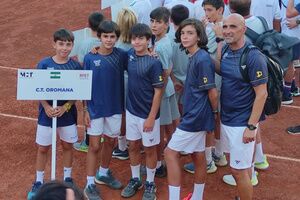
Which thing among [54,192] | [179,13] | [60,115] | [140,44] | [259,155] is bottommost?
[259,155]

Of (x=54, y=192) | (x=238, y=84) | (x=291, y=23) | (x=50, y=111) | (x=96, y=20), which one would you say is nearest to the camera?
(x=54, y=192)

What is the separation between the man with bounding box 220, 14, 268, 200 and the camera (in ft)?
16.9

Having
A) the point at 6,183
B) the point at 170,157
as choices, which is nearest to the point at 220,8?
the point at 170,157

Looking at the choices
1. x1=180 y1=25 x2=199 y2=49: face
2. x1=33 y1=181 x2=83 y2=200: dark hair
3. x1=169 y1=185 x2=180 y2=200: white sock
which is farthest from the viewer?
x1=169 y1=185 x2=180 y2=200: white sock

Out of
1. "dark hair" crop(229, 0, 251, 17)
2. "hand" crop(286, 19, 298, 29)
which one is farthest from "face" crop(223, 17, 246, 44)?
"hand" crop(286, 19, 298, 29)

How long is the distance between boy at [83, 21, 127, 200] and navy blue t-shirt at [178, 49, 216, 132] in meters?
0.91

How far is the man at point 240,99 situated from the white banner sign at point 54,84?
1.56 m

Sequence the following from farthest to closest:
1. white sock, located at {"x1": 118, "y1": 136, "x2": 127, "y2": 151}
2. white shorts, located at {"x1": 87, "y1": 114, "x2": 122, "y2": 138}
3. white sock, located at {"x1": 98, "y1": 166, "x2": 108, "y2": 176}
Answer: white sock, located at {"x1": 118, "y1": 136, "x2": 127, "y2": 151} < white sock, located at {"x1": 98, "y1": 166, "x2": 108, "y2": 176} < white shorts, located at {"x1": 87, "y1": 114, "x2": 122, "y2": 138}

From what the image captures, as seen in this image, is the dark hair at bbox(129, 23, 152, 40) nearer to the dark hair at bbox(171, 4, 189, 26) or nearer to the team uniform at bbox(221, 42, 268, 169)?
the dark hair at bbox(171, 4, 189, 26)

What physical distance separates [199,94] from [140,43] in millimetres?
917

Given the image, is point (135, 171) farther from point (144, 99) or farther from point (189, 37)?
point (189, 37)

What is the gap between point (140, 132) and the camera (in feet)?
20.0

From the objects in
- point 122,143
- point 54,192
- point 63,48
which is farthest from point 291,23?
point 54,192

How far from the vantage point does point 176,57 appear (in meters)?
6.61
